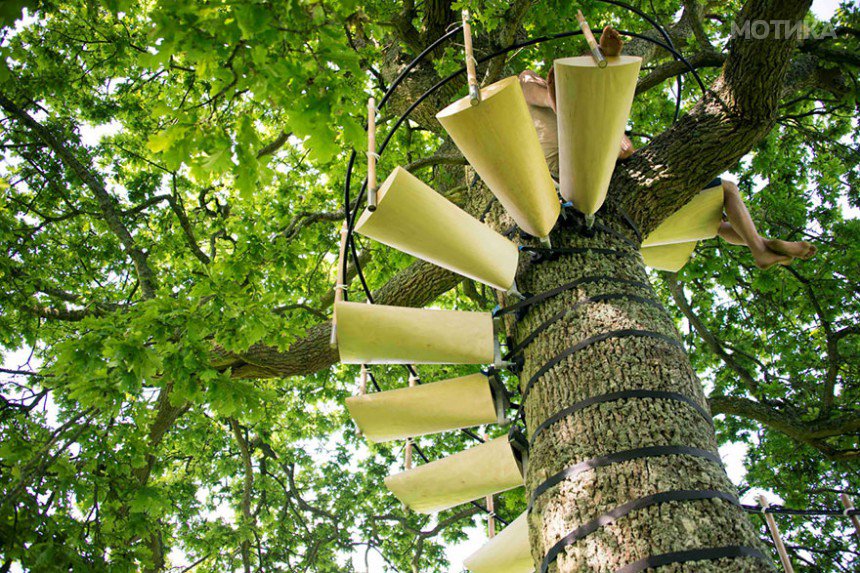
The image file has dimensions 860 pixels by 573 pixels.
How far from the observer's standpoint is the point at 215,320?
12.8ft

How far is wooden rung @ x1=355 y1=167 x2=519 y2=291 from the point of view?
7.58 ft

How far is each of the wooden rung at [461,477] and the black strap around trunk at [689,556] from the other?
1224mm

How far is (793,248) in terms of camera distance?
3.40 metres

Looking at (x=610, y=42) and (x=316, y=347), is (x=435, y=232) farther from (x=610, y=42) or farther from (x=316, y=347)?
(x=316, y=347)

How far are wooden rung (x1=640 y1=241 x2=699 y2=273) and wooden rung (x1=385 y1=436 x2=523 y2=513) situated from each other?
5.21 ft

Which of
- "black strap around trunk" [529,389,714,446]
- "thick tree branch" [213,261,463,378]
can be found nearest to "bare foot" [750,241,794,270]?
"black strap around trunk" [529,389,714,446]

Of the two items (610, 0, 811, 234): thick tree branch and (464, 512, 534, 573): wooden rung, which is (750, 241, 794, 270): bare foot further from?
(464, 512, 534, 573): wooden rung

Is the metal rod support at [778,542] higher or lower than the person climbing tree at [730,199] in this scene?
lower

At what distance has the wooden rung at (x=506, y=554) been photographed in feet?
10.5

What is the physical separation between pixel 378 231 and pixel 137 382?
5.99 ft

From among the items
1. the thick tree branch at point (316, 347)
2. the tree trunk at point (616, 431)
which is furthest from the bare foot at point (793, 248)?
the thick tree branch at point (316, 347)

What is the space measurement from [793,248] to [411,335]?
2274 millimetres

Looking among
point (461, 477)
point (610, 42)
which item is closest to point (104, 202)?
point (461, 477)

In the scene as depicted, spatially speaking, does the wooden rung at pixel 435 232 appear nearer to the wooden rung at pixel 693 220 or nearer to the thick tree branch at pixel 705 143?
the thick tree branch at pixel 705 143
